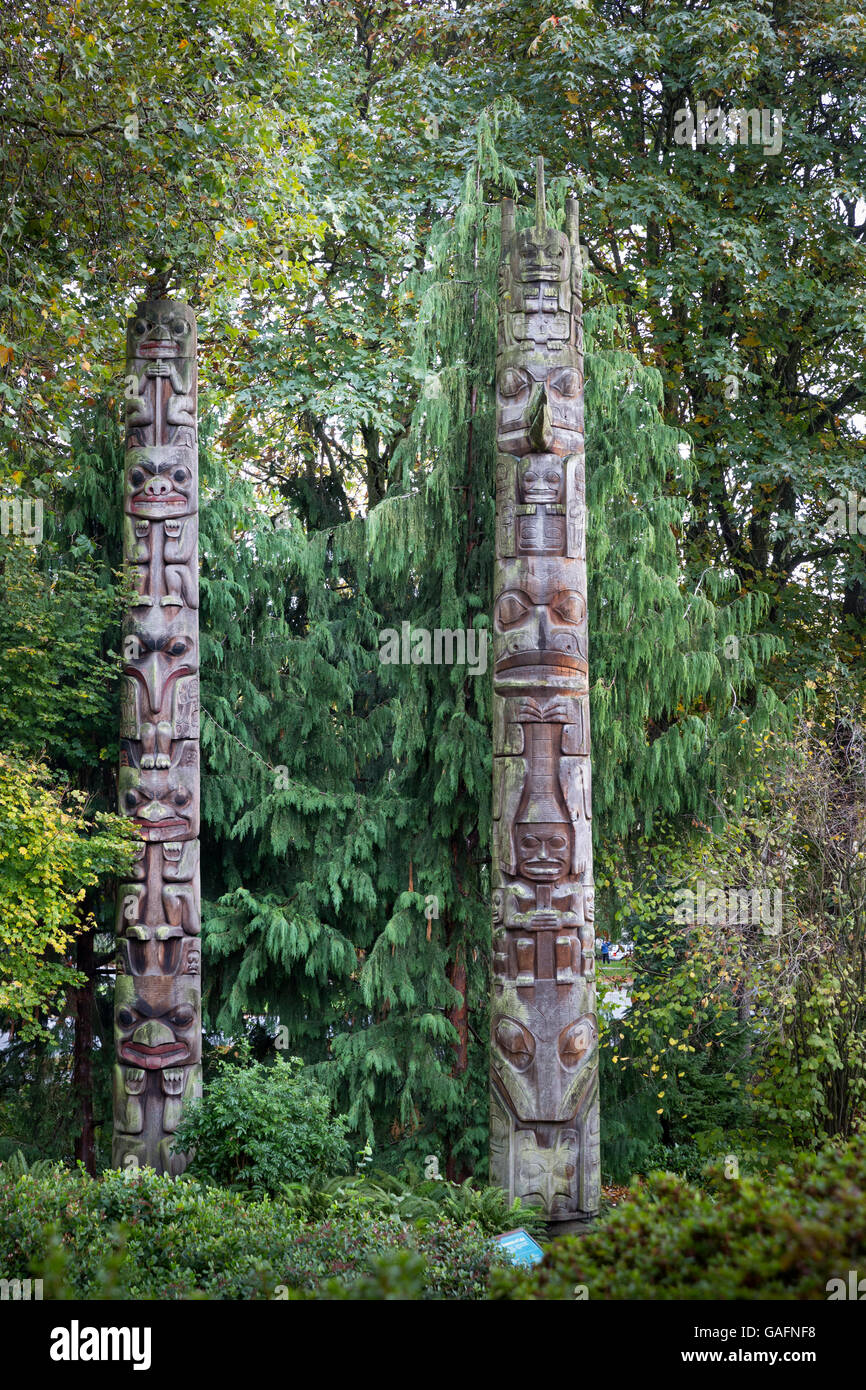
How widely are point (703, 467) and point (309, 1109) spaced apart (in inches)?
391

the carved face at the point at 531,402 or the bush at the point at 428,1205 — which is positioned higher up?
the carved face at the point at 531,402

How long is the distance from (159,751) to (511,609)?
3.45m

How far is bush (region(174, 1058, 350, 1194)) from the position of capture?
27.6 ft

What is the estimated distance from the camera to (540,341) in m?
9.62

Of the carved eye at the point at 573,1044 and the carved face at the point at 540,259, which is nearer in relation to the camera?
the carved eye at the point at 573,1044

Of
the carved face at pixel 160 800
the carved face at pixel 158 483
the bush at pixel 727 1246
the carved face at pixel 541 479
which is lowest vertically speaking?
the bush at pixel 727 1246

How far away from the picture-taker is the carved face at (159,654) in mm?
10477

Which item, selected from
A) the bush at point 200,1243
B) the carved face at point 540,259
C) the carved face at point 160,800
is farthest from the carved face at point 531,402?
the bush at point 200,1243

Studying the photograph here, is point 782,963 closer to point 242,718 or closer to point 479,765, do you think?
point 479,765

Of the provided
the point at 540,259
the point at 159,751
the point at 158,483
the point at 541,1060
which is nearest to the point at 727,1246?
the point at 541,1060

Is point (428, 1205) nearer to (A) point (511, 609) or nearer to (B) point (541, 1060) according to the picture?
(B) point (541, 1060)

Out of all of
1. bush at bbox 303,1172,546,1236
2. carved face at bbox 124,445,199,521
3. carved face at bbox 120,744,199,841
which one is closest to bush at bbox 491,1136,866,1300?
bush at bbox 303,1172,546,1236

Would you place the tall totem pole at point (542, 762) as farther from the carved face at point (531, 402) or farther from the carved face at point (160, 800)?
the carved face at point (160, 800)

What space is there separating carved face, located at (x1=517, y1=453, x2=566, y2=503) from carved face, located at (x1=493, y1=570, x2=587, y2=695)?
25.0 inches
